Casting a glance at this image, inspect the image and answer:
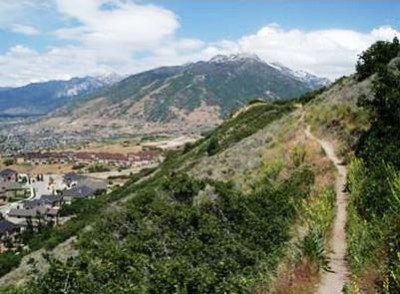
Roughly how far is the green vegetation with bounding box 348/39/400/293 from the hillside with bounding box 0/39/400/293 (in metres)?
0.05

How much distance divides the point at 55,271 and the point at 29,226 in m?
108

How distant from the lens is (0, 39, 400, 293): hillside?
47.9ft

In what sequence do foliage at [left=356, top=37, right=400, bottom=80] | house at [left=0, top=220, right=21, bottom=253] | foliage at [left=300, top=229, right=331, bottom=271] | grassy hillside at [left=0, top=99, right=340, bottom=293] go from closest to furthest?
→ grassy hillside at [left=0, top=99, right=340, bottom=293]
foliage at [left=300, top=229, right=331, bottom=271]
foliage at [left=356, top=37, right=400, bottom=80]
house at [left=0, top=220, right=21, bottom=253]

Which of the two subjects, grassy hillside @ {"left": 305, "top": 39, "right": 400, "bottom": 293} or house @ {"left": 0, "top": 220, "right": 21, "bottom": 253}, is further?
house @ {"left": 0, "top": 220, "right": 21, "bottom": 253}

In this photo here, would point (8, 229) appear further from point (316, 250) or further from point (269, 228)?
point (316, 250)

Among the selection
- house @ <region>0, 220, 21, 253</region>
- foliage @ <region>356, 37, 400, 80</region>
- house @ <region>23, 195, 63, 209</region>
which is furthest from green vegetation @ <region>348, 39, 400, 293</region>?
house @ <region>23, 195, 63, 209</region>

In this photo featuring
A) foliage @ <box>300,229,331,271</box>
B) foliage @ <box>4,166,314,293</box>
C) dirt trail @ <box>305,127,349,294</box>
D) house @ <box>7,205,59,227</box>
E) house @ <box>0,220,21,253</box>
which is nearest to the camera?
foliage @ <box>4,166,314,293</box>

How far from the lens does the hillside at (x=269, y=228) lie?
1460 cm

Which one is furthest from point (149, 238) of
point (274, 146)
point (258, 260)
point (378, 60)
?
point (378, 60)

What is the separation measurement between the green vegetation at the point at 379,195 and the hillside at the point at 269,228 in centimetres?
5

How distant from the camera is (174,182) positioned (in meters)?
29.9

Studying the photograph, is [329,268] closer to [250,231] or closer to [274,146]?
[250,231]

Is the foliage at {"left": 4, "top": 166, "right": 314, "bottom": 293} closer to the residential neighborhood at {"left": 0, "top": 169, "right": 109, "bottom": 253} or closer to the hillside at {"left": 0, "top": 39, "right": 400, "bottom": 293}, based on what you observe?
the hillside at {"left": 0, "top": 39, "right": 400, "bottom": 293}

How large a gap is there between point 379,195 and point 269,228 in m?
4.50
